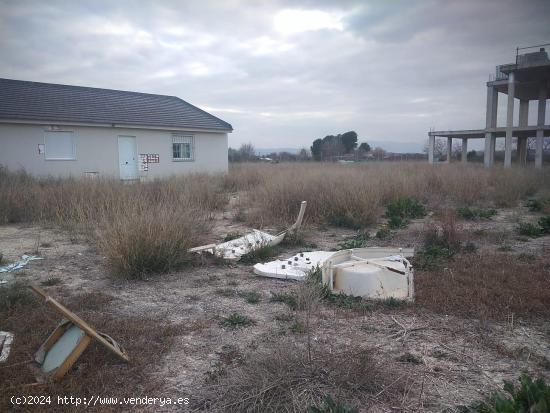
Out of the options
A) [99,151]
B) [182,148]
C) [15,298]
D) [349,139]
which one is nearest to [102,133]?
[99,151]

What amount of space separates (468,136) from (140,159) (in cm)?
2479

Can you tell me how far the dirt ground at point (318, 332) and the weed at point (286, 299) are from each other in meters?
0.06

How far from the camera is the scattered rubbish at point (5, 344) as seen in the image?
2951 millimetres

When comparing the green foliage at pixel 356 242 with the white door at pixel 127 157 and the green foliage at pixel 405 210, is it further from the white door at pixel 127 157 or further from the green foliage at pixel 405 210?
the white door at pixel 127 157

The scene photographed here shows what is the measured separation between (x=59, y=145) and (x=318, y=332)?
1549 cm

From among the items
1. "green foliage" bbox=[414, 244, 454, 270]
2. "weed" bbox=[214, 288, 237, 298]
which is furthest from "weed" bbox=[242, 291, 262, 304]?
"green foliage" bbox=[414, 244, 454, 270]

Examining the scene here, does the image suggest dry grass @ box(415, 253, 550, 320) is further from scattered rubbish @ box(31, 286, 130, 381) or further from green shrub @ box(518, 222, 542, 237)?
scattered rubbish @ box(31, 286, 130, 381)

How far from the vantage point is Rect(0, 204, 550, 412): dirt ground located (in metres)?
2.74

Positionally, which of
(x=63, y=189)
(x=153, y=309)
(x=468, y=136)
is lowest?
(x=153, y=309)

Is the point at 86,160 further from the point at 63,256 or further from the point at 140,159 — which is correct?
the point at 63,256

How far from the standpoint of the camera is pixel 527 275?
475cm

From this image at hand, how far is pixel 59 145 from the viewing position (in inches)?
624

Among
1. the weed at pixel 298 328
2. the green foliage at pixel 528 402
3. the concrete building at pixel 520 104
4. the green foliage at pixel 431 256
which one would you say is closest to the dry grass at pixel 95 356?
the weed at pixel 298 328

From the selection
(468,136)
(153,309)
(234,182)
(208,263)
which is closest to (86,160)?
(234,182)
